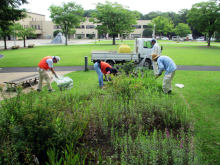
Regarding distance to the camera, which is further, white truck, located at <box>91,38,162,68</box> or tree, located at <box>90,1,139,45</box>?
tree, located at <box>90,1,139,45</box>

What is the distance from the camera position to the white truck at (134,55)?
13469mm

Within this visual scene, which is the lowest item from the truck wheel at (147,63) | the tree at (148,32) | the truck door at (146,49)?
the truck wheel at (147,63)

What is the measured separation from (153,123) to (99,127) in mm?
1338

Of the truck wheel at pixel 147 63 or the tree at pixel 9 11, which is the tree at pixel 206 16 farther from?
the tree at pixel 9 11

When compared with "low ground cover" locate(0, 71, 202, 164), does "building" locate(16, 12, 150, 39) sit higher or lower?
higher

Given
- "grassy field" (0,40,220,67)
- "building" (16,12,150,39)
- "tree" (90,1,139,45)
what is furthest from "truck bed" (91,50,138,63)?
"building" (16,12,150,39)

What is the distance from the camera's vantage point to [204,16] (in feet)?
112

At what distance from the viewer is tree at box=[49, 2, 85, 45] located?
1779 inches

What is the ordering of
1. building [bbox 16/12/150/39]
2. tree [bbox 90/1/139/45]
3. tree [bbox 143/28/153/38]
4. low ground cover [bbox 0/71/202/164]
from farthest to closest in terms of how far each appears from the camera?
building [bbox 16/12/150/39]
tree [bbox 143/28/153/38]
tree [bbox 90/1/139/45]
low ground cover [bbox 0/71/202/164]

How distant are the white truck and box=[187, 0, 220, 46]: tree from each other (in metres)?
24.1

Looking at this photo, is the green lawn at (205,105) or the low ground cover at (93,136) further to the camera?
the green lawn at (205,105)

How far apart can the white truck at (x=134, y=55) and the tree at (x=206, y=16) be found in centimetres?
2413

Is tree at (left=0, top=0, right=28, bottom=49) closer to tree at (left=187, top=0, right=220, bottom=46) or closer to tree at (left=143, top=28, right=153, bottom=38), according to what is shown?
tree at (left=187, top=0, right=220, bottom=46)

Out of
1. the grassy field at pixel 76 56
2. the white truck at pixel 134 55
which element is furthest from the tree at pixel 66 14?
the white truck at pixel 134 55
